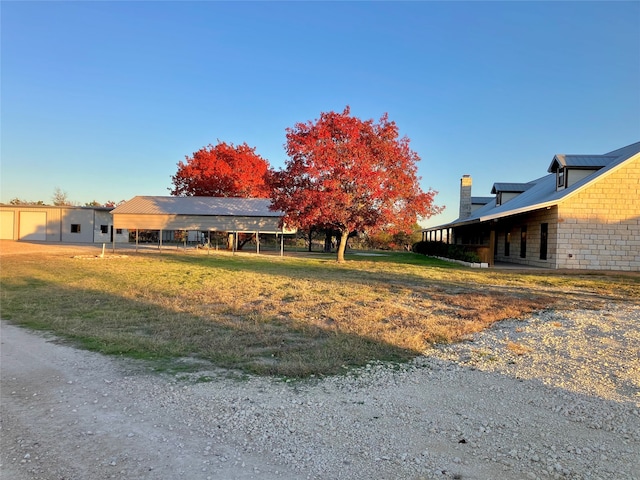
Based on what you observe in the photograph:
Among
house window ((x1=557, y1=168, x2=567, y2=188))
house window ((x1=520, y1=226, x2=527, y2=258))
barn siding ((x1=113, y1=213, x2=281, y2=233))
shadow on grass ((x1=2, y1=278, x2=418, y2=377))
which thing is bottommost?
shadow on grass ((x1=2, y1=278, x2=418, y2=377))

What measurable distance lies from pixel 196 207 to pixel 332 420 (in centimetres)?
3282

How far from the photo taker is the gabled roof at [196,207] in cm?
3309

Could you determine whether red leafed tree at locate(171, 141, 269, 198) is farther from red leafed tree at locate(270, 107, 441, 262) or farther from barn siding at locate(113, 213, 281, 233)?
red leafed tree at locate(270, 107, 441, 262)

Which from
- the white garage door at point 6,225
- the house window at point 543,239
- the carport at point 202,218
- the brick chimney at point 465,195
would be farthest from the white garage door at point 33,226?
the house window at point 543,239

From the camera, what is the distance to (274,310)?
342 inches

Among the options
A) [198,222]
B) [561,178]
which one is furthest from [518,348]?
[198,222]

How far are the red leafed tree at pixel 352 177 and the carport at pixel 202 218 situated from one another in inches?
342

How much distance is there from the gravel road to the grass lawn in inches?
25.7

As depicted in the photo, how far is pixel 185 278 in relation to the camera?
14.1 m

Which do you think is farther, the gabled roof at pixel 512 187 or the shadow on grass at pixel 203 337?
the gabled roof at pixel 512 187

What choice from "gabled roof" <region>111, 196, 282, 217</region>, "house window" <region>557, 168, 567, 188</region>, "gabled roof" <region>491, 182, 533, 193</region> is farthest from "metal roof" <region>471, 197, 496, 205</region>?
"gabled roof" <region>111, 196, 282, 217</region>

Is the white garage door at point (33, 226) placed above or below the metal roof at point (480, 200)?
below

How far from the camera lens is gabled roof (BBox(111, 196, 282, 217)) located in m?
33.1

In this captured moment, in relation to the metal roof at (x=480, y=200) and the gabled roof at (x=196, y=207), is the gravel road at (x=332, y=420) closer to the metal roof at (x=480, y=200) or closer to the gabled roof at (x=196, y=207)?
the gabled roof at (x=196, y=207)
